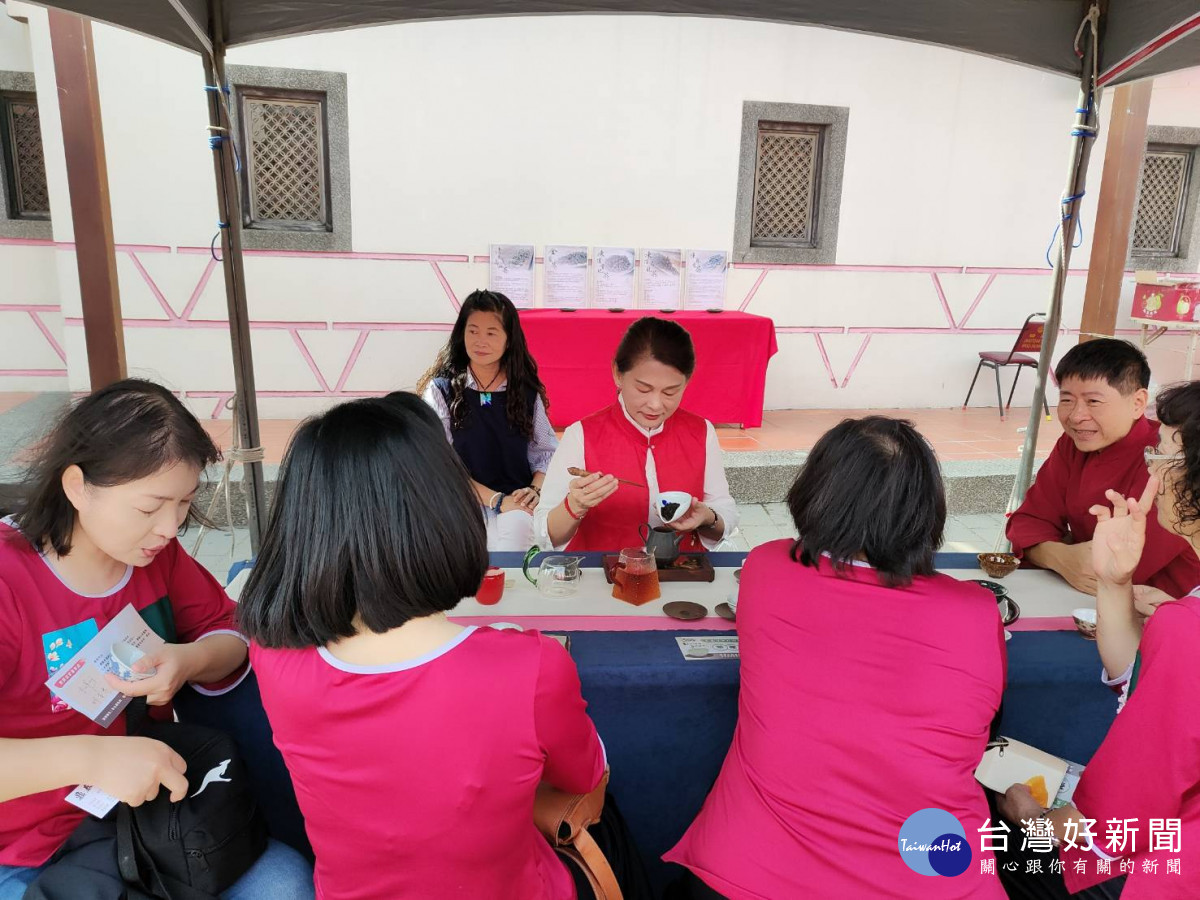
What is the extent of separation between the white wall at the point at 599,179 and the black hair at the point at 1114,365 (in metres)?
4.24

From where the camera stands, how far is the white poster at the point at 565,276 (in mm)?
5910

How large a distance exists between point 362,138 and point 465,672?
533 cm

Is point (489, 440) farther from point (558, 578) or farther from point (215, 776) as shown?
point (215, 776)

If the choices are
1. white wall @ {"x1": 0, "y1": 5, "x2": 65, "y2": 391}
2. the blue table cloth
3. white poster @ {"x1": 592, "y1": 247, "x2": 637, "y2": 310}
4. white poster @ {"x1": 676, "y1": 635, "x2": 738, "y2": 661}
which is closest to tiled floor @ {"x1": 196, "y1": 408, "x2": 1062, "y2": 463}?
white wall @ {"x1": 0, "y1": 5, "x2": 65, "y2": 391}

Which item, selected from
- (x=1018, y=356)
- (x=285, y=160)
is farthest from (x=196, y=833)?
(x=1018, y=356)

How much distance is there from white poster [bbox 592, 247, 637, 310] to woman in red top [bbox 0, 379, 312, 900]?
4.90 meters

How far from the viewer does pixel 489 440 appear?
2.79 meters

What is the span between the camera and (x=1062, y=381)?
2.18 meters

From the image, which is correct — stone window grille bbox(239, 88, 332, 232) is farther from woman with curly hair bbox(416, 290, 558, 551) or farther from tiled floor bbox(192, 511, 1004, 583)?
woman with curly hair bbox(416, 290, 558, 551)

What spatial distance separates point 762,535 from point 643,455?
2.28 meters

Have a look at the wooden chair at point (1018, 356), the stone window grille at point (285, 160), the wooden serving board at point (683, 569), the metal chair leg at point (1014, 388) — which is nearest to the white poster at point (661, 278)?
the stone window grille at point (285, 160)

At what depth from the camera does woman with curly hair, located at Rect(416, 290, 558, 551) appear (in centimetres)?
272

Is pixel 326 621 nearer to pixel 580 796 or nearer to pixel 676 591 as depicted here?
pixel 580 796

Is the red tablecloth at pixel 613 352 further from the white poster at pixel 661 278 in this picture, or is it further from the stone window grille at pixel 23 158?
the stone window grille at pixel 23 158
